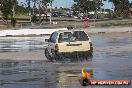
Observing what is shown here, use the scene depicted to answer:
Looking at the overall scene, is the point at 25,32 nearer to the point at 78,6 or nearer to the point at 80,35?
the point at 80,35

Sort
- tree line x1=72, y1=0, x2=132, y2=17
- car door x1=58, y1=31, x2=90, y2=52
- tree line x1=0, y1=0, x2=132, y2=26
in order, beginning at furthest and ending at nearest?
tree line x1=72, y1=0, x2=132, y2=17, tree line x1=0, y1=0, x2=132, y2=26, car door x1=58, y1=31, x2=90, y2=52

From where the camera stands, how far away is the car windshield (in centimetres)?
2405

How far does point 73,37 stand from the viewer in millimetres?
24141

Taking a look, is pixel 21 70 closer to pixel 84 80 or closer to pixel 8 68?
pixel 8 68

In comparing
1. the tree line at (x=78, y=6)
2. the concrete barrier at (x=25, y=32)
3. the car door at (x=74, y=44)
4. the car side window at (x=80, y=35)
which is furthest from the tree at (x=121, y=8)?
the car door at (x=74, y=44)

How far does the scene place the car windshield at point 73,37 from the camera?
24052 mm

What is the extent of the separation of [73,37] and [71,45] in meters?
0.49

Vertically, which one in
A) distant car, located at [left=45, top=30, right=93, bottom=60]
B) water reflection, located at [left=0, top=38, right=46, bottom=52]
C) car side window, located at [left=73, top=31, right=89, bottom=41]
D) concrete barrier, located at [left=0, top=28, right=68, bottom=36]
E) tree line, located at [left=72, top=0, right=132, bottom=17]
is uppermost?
car side window, located at [left=73, top=31, right=89, bottom=41]

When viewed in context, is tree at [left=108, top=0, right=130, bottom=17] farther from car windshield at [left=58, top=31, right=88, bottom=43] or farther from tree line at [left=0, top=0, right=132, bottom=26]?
car windshield at [left=58, top=31, right=88, bottom=43]

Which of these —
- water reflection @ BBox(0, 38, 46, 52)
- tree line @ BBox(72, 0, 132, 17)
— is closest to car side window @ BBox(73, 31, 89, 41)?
water reflection @ BBox(0, 38, 46, 52)

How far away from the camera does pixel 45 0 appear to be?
103688 mm

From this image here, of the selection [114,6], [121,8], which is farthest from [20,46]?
[114,6]

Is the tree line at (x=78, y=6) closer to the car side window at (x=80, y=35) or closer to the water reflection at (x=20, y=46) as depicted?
the water reflection at (x=20, y=46)

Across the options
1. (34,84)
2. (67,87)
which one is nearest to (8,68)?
(34,84)
